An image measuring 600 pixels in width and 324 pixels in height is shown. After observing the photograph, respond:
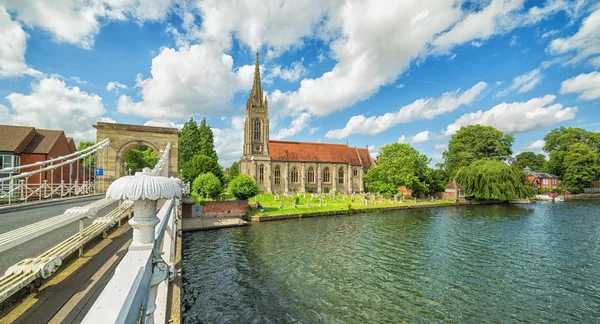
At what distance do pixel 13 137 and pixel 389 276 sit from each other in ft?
98.6

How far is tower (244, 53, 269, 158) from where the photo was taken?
5582 centimetres

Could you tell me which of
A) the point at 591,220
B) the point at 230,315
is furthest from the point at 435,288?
the point at 591,220

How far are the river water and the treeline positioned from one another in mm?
21333

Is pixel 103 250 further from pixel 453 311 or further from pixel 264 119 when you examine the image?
pixel 264 119

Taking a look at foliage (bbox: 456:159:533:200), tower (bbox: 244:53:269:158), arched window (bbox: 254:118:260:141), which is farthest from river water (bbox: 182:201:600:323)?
arched window (bbox: 254:118:260:141)

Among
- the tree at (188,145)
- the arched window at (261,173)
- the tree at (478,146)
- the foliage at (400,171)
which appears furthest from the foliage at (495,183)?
the tree at (188,145)

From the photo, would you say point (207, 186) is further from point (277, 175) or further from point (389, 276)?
point (277, 175)

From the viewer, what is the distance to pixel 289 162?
55.9 meters

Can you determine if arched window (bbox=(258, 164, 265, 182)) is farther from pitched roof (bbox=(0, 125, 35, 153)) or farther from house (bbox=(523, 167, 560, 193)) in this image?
house (bbox=(523, 167, 560, 193))

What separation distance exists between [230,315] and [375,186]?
127 feet

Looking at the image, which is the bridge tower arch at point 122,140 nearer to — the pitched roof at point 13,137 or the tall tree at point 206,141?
the pitched roof at point 13,137

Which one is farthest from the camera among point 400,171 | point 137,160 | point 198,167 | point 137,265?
point 137,160

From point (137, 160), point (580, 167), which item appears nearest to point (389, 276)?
point (137, 160)

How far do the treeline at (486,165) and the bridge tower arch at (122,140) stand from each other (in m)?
32.9
